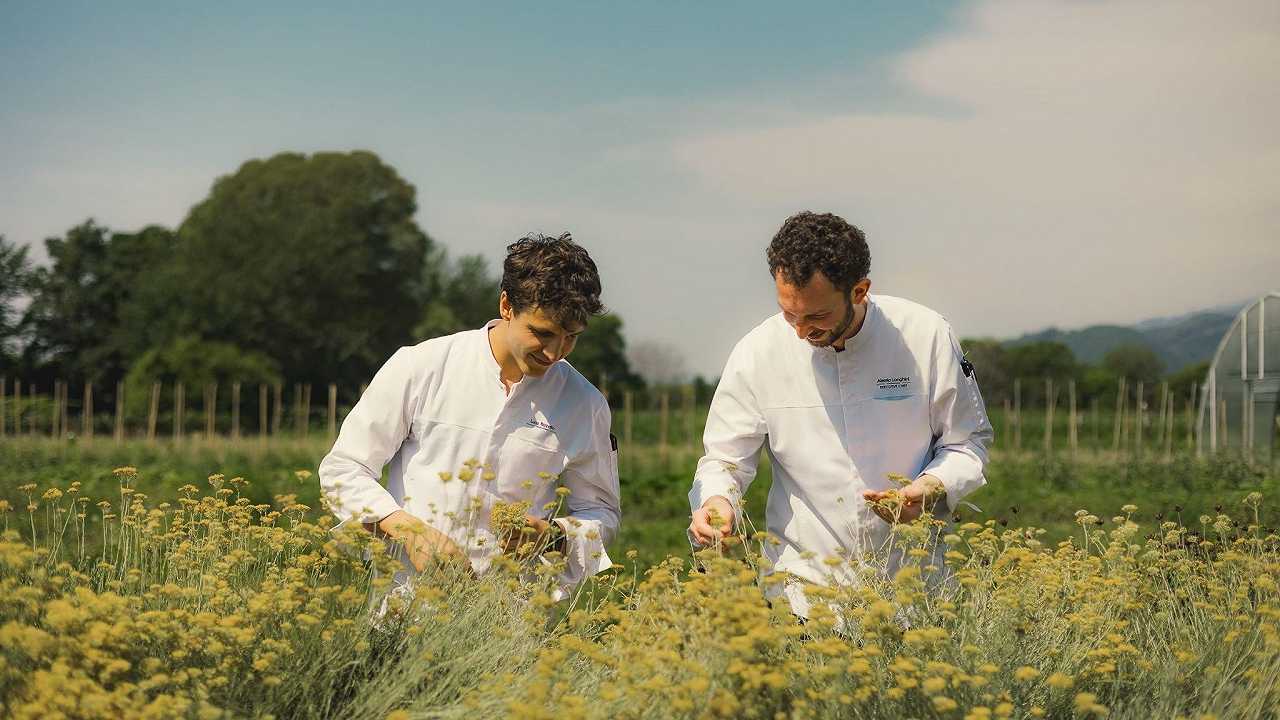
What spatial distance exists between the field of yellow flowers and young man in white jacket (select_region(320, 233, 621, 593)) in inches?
6.0

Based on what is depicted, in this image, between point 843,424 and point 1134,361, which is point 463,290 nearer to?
point 1134,361

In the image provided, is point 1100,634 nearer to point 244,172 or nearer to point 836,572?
point 836,572

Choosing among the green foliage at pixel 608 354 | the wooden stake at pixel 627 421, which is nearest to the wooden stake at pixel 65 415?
the wooden stake at pixel 627 421

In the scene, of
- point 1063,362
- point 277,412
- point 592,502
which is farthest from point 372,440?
point 1063,362

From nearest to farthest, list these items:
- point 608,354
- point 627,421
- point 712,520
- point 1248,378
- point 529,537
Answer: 1. point 712,520
2. point 529,537
3. point 627,421
4. point 1248,378
5. point 608,354

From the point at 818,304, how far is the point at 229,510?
1.90 meters

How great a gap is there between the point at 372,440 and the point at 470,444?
303 mm

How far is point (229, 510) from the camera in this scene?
11.1 feet

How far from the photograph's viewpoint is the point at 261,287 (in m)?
41.2

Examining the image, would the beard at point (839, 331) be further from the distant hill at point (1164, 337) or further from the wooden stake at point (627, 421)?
the distant hill at point (1164, 337)

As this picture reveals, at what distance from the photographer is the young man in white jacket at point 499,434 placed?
3289 mm

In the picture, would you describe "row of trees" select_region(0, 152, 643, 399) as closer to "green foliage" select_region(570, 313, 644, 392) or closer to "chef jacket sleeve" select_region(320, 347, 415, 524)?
"green foliage" select_region(570, 313, 644, 392)

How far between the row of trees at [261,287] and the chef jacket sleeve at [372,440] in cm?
3644

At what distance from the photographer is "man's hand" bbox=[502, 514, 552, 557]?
10.6ft
